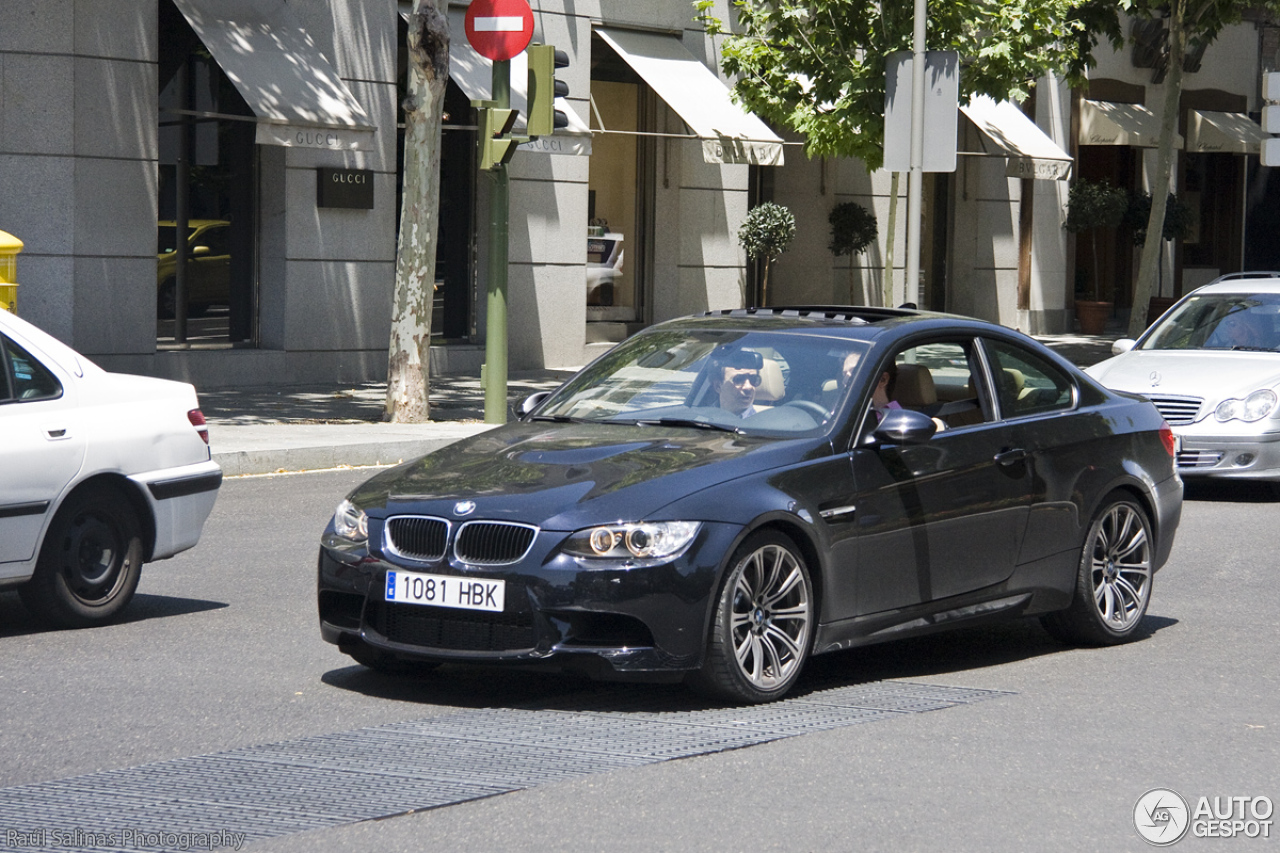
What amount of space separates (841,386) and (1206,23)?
66.7 ft

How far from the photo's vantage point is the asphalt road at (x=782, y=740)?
491 cm

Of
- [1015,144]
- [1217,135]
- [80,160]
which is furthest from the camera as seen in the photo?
[1217,135]

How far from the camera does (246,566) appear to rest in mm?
9523

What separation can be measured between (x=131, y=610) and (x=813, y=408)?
3.35 metres

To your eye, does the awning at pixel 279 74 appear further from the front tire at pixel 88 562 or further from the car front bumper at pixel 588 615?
the car front bumper at pixel 588 615

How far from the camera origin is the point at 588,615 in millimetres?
6066

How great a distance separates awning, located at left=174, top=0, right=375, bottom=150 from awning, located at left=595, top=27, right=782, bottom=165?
5.06 metres

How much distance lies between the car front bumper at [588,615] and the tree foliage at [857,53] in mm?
15285

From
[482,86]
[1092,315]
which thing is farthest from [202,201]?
[1092,315]

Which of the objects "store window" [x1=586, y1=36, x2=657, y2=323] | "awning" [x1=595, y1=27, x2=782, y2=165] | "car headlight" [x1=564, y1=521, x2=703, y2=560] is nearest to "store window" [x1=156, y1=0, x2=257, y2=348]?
"store window" [x1=586, y1=36, x2=657, y2=323]

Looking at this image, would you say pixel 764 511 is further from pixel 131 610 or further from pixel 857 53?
pixel 857 53

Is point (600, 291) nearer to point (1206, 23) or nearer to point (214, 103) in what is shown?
point (214, 103)

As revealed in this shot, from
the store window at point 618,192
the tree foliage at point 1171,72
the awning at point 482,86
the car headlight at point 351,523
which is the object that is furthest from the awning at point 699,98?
the car headlight at point 351,523

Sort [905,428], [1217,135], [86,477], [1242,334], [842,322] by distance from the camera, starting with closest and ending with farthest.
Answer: [905,428] → [842,322] → [86,477] → [1242,334] → [1217,135]
